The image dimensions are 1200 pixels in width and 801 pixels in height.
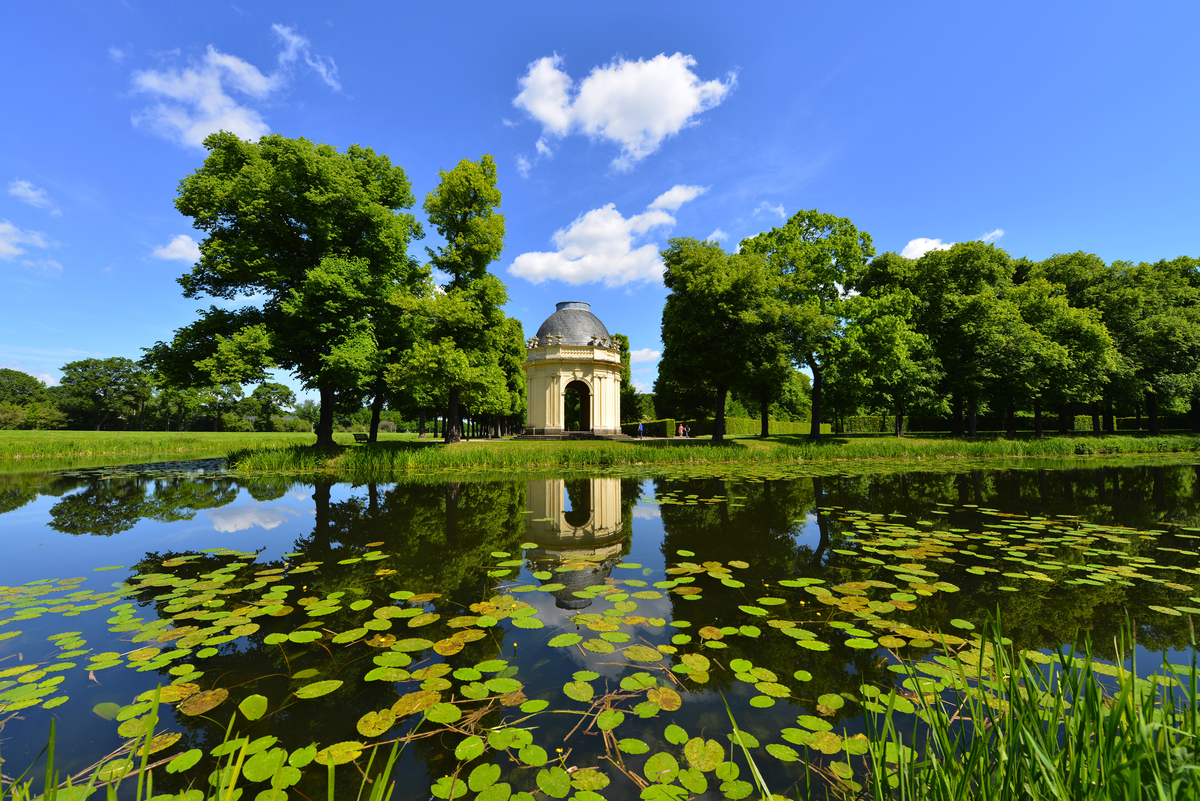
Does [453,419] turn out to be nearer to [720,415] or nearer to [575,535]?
[720,415]

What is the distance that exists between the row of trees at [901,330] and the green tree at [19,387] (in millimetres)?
88686

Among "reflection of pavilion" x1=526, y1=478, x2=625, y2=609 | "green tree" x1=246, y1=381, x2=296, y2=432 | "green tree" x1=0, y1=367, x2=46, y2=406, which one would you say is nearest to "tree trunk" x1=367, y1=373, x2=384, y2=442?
"reflection of pavilion" x1=526, y1=478, x2=625, y2=609

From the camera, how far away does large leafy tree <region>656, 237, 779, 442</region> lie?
21.4 m

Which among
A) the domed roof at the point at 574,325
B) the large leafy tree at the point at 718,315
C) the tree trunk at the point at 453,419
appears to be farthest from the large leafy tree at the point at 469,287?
the domed roof at the point at 574,325

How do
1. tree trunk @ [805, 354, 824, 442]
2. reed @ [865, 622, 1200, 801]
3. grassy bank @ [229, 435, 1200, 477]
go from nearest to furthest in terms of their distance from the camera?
1. reed @ [865, 622, 1200, 801]
2. grassy bank @ [229, 435, 1200, 477]
3. tree trunk @ [805, 354, 824, 442]

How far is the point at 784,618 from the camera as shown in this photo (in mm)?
3736

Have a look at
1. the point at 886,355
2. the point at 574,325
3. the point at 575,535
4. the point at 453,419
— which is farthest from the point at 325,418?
the point at 886,355

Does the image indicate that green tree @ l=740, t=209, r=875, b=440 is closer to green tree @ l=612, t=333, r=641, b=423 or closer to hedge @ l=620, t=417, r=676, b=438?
hedge @ l=620, t=417, r=676, b=438

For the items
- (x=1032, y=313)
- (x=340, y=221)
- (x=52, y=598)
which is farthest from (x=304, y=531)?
(x=1032, y=313)

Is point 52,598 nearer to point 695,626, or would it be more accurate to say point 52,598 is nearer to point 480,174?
point 695,626

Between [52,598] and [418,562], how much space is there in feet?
10.7

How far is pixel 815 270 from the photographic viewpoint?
2491cm

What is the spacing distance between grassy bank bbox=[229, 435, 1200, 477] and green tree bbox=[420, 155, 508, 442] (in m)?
3.47

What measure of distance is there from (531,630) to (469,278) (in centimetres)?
1977
